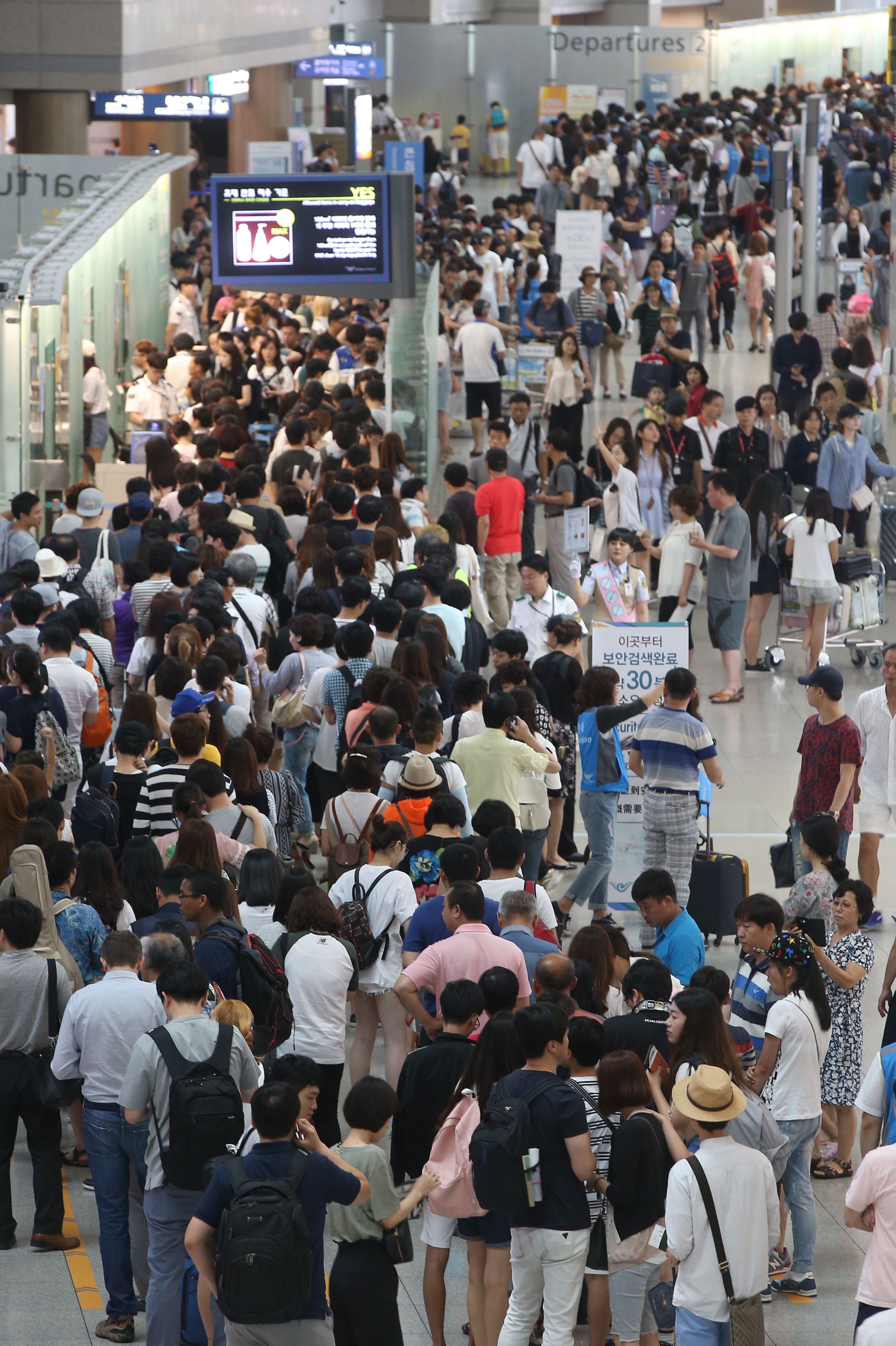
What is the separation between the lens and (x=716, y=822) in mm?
11375

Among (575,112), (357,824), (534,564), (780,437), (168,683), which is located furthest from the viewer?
(575,112)

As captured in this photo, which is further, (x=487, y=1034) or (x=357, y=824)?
(x=357, y=824)

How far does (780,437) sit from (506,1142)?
11203 mm

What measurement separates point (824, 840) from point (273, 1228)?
339 cm

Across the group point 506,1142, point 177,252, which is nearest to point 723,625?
point 506,1142

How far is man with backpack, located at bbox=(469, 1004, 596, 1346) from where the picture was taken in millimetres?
5438

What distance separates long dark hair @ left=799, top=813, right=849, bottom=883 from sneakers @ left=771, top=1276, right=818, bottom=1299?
167cm

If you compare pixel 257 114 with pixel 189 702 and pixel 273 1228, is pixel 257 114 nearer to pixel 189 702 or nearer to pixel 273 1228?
pixel 189 702

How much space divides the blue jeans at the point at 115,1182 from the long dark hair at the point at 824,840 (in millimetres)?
2973

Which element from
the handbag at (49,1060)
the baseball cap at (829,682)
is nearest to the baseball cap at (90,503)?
the baseball cap at (829,682)

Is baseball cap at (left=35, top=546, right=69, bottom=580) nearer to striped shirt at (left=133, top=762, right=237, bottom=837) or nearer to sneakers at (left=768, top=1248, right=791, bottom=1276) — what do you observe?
striped shirt at (left=133, top=762, right=237, bottom=837)

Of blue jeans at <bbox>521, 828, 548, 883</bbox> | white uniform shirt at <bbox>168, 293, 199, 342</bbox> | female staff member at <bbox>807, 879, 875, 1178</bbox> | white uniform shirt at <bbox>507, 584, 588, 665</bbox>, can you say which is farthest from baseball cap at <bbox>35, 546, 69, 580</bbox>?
white uniform shirt at <bbox>168, 293, 199, 342</bbox>

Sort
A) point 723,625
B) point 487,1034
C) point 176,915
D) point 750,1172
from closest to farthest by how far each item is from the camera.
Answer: point 750,1172 → point 487,1034 → point 176,915 → point 723,625

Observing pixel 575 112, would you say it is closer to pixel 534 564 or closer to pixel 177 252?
pixel 177 252
